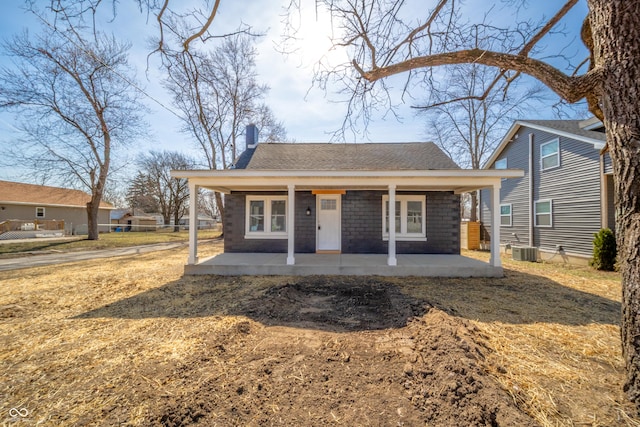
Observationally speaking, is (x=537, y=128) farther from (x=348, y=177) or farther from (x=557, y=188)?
(x=348, y=177)

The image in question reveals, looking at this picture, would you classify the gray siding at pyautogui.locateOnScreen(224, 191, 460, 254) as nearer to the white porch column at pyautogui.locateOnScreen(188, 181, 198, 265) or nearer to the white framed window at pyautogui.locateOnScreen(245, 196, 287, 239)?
the white framed window at pyautogui.locateOnScreen(245, 196, 287, 239)

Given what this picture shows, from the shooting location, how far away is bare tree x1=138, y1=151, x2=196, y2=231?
101ft

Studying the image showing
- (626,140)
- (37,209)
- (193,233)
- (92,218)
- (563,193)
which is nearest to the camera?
(626,140)

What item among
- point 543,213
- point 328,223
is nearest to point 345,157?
point 328,223

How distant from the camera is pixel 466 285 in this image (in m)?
5.70

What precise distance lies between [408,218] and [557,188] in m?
6.49

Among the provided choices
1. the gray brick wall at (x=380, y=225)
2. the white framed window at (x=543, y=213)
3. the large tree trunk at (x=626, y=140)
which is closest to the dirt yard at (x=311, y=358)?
the large tree trunk at (x=626, y=140)

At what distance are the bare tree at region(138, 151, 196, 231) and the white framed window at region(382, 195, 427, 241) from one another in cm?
2850

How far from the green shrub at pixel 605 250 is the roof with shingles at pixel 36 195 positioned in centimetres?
3325

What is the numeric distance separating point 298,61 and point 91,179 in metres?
18.7

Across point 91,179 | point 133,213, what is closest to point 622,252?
point 91,179

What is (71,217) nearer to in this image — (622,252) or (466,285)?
(466,285)

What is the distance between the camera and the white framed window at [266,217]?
28.3 ft

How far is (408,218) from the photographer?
8.54m
